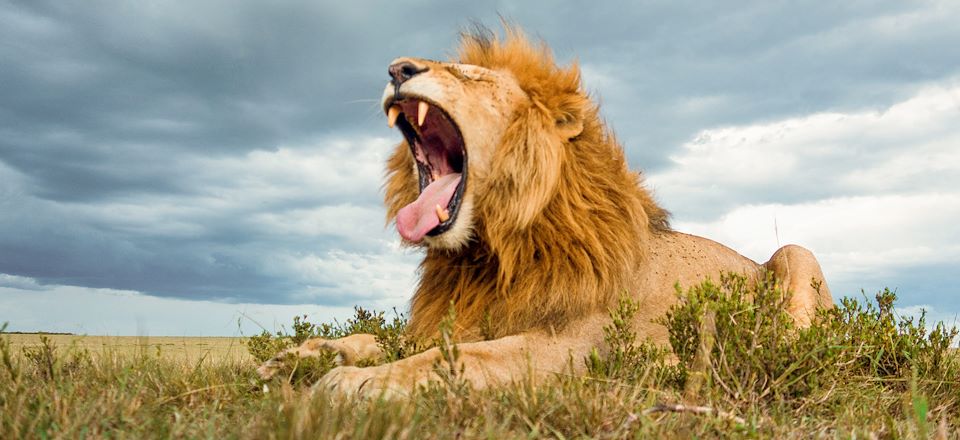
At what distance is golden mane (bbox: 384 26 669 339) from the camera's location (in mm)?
4348

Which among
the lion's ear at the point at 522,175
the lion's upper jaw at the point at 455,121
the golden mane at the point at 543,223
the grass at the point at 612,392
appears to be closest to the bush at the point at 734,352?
the grass at the point at 612,392

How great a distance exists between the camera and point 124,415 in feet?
9.83

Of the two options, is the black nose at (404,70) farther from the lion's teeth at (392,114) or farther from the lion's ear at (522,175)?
the lion's ear at (522,175)

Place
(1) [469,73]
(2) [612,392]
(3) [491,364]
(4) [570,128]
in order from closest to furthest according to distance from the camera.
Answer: (2) [612,392], (3) [491,364], (1) [469,73], (4) [570,128]

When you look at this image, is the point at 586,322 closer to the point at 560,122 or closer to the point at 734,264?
the point at 560,122

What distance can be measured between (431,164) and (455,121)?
59 centimetres

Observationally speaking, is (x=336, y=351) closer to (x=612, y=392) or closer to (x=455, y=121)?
(x=455, y=121)

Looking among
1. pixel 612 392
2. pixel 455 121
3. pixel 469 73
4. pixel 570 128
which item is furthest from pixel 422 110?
pixel 612 392

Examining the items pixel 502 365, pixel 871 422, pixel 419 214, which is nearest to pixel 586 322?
pixel 502 365

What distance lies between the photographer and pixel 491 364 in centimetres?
390

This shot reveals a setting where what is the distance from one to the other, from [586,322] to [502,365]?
713 millimetres

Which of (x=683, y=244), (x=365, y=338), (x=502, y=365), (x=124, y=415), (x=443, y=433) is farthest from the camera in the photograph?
(x=683, y=244)

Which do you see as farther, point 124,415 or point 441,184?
point 441,184

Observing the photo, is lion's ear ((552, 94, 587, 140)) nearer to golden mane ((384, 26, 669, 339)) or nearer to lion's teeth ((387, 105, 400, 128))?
golden mane ((384, 26, 669, 339))
